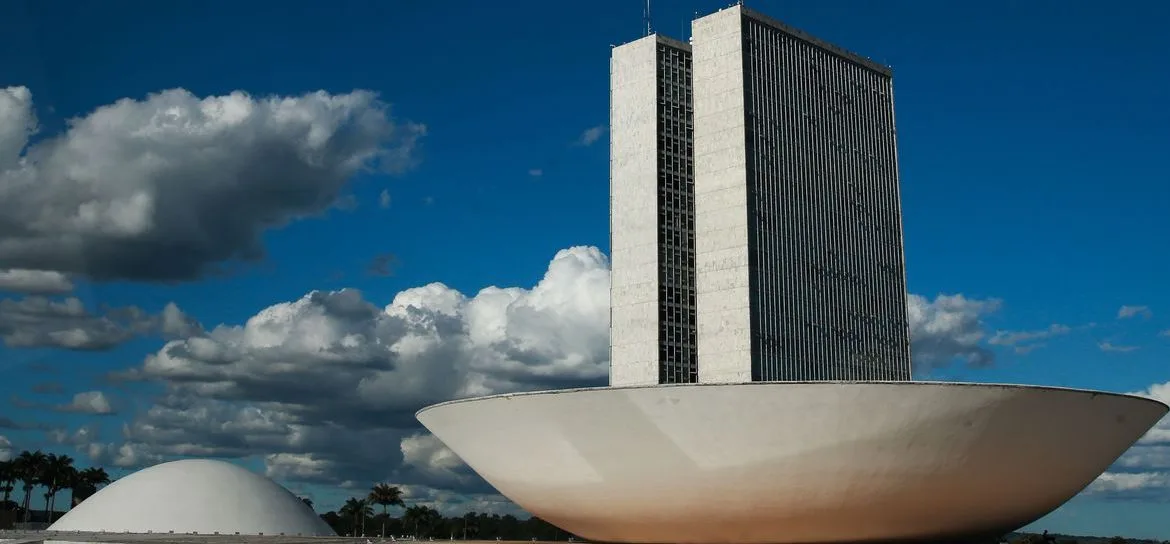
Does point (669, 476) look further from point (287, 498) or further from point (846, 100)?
point (846, 100)

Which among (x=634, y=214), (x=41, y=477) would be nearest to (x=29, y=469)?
(x=41, y=477)

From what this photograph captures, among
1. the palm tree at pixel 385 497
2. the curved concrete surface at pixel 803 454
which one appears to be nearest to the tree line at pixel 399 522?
the palm tree at pixel 385 497

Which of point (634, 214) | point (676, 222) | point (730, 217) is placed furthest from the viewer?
point (634, 214)

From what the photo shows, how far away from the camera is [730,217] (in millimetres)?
98812

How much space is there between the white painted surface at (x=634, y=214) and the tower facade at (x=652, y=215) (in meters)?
0.09

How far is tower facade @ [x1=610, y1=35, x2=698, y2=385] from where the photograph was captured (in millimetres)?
97062

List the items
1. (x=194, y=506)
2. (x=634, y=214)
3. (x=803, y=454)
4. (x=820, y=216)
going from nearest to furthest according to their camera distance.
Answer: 1. (x=803, y=454)
2. (x=194, y=506)
3. (x=634, y=214)
4. (x=820, y=216)

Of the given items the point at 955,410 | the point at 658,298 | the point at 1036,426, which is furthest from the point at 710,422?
the point at 658,298

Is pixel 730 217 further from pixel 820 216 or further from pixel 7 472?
pixel 7 472

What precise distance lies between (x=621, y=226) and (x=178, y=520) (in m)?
47.3

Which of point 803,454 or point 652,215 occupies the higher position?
point 652,215

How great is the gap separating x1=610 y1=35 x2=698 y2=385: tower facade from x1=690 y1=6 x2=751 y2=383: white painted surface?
99 cm

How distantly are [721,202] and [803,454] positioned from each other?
67.2 m

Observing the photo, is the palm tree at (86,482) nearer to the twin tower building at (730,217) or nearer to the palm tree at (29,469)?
the palm tree at (29,469)
